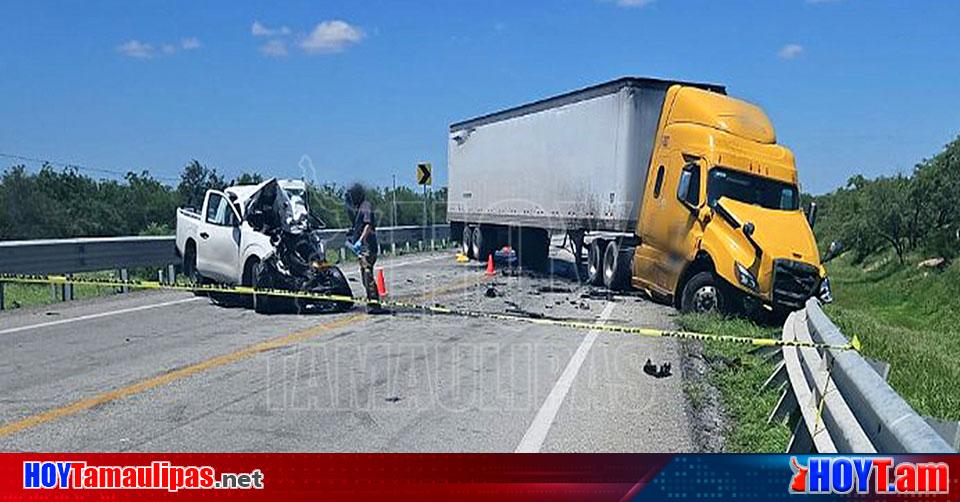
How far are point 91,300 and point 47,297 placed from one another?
2.54 meters

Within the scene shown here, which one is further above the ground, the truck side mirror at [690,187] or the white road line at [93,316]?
the truck side mirror at [690,187]

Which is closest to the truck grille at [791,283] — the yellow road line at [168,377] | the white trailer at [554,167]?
the white trailer at [554,167]

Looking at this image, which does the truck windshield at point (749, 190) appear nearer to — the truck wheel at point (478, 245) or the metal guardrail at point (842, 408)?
the metal guardrail at point (842, 408)

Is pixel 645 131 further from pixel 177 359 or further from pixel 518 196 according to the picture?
pixel 177 359

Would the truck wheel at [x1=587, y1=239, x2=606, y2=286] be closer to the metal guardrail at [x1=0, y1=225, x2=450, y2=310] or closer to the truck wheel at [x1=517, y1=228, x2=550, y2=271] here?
the truck wheel at [x1=517, y1=228, x2=550, y2=271]

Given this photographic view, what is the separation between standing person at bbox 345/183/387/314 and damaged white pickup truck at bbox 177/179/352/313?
41 cm

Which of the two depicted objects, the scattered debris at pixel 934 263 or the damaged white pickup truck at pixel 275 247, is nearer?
the damaged white pickup truck at pixel 275 247

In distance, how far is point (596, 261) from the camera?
22.1m

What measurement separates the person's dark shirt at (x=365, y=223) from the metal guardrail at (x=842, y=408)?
325 inches

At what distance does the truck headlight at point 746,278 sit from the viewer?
14.7 m

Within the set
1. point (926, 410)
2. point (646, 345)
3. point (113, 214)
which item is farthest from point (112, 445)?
point (113, 214)

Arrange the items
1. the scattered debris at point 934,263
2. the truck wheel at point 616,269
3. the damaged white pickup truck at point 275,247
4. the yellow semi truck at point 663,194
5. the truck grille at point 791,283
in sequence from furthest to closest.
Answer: the scattered debris at point 934,263 < the truck wheel at point 616,269 < the yellow semi truck at point 663,194 < the damaged white pickup truck at point 275,247 < the truck grille at point 791,283

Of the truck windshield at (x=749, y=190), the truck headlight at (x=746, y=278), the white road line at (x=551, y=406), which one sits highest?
the truck windshield at (x=749, y=190)

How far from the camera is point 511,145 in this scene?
27484mm
